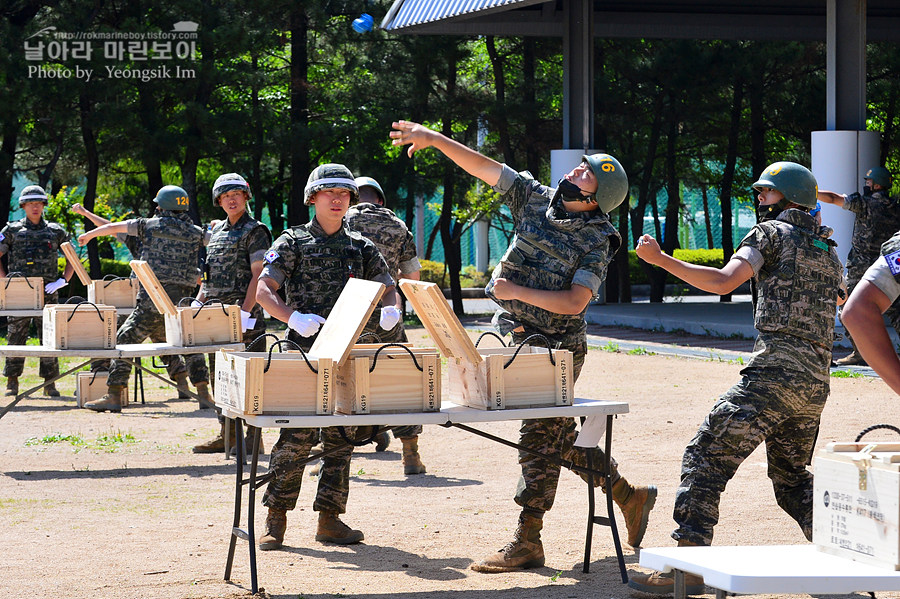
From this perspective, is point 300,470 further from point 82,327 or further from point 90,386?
point 90,386

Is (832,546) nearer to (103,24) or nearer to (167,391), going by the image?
(167,391)

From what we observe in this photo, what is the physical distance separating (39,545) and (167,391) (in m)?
7.86

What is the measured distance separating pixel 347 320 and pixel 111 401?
24.3ft

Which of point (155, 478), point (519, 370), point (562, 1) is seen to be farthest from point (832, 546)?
point (562, 1)

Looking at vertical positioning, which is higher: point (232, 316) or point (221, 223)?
point (221, 223)

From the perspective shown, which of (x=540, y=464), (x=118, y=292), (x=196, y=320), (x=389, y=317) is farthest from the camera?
(x=118, y=292)

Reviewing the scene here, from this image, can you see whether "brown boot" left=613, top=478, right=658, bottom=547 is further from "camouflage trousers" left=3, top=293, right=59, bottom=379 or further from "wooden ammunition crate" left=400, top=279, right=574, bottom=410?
"camouflage trousers" left=3, top=293, right=59, bottom=379

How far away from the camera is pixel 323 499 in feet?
22.4

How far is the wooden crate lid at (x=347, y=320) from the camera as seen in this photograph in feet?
18.2

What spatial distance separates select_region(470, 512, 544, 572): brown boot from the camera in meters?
6.15

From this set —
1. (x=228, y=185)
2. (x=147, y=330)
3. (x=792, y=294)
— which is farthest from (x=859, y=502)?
(x=147, y=330)

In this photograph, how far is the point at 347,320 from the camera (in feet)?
18.7

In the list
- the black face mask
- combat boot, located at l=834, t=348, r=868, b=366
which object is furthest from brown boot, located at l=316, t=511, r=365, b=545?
combat boot, located at l=834, t=348, r=868, b=366

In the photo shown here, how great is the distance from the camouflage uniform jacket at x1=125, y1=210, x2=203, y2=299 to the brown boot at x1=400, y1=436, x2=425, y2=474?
13.0 feet
